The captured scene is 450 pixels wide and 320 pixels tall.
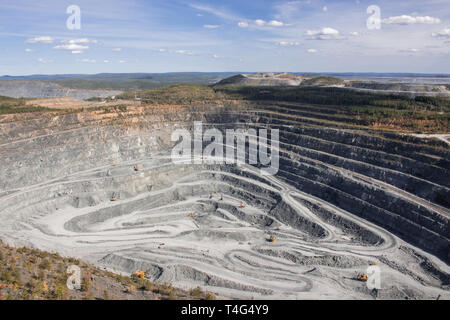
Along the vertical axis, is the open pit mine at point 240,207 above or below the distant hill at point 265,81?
below

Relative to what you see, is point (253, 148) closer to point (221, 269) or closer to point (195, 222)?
point (195, 222)

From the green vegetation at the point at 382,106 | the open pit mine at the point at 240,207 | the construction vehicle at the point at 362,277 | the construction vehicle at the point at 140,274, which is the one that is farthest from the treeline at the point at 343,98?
the construction vehicle at the point at 140,274

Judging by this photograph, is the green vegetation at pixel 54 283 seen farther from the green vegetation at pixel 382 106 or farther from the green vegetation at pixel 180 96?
the green vegetation at pixel 180 96

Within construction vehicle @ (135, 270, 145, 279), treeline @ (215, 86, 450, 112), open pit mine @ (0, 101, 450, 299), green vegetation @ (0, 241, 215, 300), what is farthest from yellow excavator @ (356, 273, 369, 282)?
treeline @ (215, 86, 450, 112)

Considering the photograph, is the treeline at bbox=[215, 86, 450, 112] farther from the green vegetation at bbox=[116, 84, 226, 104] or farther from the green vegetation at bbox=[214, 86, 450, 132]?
the green vegetation at bbox=[116, 84, 226, 104]

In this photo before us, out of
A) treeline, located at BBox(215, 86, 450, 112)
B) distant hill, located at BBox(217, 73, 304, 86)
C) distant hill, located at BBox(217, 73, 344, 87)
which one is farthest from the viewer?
distant hill, located at BBox(217, 73, 304, 86)

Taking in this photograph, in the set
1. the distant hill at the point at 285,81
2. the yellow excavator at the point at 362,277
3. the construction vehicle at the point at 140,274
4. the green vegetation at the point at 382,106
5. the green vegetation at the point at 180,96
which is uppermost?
the distant hill at the point at 285,81

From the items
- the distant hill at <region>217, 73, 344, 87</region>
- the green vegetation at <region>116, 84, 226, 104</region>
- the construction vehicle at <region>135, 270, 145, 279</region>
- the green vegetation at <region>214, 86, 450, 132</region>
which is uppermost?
the distant hill at <region>217, 73, 344, 87</region>
